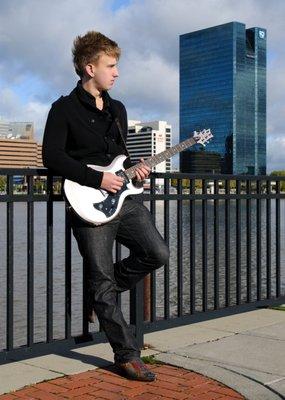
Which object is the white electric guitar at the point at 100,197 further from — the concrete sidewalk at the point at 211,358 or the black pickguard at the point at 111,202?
the concrete sidewalk at the point at 211,358

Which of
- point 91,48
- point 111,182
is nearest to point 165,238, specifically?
point 111,182

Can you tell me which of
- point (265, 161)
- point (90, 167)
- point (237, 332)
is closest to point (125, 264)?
A: point (90, 167)

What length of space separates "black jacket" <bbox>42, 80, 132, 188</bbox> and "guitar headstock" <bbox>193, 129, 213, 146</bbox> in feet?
1.94

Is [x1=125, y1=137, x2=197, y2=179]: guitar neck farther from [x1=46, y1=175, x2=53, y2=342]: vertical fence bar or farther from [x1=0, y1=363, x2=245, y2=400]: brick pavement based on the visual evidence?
[x1=0, y1=363, x2=245, y2=400]: brick pavement

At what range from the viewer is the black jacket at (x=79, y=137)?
4223mm

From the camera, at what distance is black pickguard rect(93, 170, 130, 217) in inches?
169

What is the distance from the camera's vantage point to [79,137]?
4320mm

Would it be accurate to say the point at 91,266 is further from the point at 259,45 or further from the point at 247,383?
the point at 259,45

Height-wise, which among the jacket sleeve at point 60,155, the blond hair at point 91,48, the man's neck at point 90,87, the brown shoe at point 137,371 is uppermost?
the blond hair at point 91,48

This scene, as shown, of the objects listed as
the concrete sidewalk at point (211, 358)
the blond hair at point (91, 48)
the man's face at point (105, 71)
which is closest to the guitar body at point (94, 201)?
the man's face at point (105, 71)

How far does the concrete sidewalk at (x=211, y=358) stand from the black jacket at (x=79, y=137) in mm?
1330

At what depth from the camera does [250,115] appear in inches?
7032

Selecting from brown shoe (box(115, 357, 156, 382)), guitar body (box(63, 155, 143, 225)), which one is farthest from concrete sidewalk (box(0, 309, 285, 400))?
guitar body (box(63, 155, 143, 225))

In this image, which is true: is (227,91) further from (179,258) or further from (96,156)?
(96,156)
